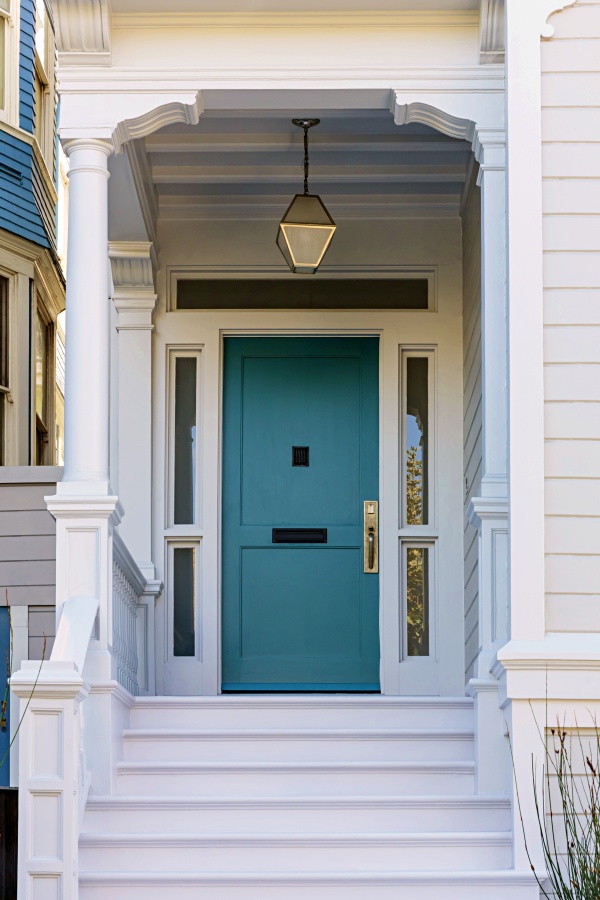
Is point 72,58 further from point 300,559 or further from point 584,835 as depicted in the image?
point 584,835

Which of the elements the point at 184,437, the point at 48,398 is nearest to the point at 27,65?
the point at 48,398

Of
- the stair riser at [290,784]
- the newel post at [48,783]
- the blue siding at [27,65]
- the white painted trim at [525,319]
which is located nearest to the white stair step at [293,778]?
the stair riser at [290,784]

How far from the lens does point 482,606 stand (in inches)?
210

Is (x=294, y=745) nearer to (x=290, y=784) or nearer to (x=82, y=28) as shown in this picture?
(x=290, y=784)

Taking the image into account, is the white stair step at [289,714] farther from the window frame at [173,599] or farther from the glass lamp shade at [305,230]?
the glass lamp shade at [305,230]

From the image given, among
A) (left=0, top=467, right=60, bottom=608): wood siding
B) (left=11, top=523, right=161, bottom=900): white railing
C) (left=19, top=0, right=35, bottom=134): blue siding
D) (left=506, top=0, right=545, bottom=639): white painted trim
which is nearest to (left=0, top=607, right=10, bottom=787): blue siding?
(left=0, top=467, right=60, bottom=608): wood siding

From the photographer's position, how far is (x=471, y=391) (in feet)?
23.5

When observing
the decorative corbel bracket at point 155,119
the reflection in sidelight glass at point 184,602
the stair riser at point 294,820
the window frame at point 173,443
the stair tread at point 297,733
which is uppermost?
the decorative corbel bracket at point 155,119

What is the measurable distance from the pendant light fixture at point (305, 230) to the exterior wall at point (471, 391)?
29.7 inches

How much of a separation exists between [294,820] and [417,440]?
2.98m

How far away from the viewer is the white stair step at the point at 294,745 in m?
5.51

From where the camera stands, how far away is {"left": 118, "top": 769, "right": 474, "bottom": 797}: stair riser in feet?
17.2

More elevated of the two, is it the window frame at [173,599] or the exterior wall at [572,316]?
the exterior wall at [572,316]

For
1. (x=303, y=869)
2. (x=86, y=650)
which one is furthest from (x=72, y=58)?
(x=303, y=869)
